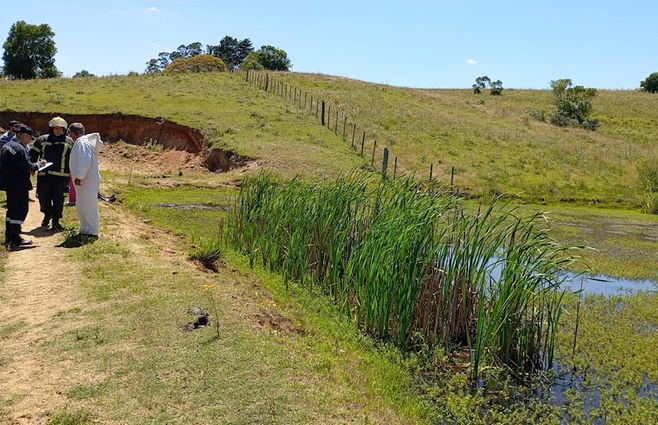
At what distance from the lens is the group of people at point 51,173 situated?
9.82 meters

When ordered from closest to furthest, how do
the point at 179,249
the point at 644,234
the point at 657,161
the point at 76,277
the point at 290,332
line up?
the point at 290,332
the point at 76,277
the point at 179,249
the point at 644,234
the point at 657,161

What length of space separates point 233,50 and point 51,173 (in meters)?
92.5

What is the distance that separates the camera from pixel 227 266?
10.4m

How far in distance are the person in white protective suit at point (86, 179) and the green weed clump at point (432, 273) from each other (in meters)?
3.40

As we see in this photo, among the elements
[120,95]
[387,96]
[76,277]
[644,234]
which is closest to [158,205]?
[76,277]

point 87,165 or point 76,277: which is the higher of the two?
point 87,165

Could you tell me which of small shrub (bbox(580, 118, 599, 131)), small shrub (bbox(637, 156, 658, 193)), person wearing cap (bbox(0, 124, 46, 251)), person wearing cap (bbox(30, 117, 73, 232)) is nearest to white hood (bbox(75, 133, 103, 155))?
person wearing cap (bbox(30, 117, 73, 232))

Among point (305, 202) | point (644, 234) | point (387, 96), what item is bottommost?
point (644, 234)

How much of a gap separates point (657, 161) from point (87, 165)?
96.8 ft

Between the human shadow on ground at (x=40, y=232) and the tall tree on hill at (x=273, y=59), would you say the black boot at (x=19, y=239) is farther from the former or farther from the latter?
the tall tree on hill at (x=273, y=59)

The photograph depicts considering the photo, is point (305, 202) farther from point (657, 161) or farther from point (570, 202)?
point (657, 161)

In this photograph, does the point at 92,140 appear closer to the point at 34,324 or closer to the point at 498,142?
the point at 34,324

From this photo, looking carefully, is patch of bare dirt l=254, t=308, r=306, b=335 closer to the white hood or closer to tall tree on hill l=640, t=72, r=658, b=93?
the white hood

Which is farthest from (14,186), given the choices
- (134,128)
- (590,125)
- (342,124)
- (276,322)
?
(590,125)
